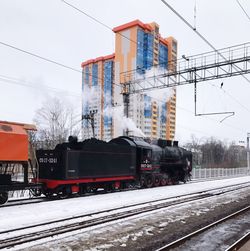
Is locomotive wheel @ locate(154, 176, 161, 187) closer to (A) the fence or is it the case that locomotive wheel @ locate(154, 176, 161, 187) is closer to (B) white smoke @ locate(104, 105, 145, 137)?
(B) white smoke @ locate(104, 105, 145, 137)

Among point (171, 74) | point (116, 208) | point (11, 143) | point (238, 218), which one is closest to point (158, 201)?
point (116, 208)

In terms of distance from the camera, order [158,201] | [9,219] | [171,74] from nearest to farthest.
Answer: [9,219]
[158,201]
[171,74]

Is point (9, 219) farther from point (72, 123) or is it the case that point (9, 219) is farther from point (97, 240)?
point (72, 123)

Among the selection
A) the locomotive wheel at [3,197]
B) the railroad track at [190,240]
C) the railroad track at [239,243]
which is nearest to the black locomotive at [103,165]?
the locomotive wheel at [3,197]

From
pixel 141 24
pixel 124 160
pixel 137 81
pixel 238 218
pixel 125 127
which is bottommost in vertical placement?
pixel 238 218

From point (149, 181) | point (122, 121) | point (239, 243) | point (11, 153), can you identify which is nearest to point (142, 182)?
point (149, 181)

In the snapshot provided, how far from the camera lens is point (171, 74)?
2020 centimetres

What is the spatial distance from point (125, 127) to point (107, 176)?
7673 millimetres

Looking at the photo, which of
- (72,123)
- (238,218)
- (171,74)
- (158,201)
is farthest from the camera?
(72,123)

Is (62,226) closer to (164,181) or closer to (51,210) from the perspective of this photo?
(51,210)

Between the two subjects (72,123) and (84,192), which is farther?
(72,123)

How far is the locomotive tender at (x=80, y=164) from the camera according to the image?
39.0 ft

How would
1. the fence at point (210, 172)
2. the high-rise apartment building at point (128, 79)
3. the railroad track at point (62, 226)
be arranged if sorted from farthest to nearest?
1. the fence at point (210, 172)
2. the high-rise apartment building at point (128, 79)
3. the railroad track at point (62, 226)

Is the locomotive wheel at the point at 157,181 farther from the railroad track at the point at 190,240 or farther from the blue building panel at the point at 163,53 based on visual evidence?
the railroad track at the point at 190,240
